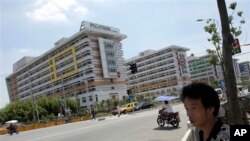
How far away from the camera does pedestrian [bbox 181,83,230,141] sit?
2193mm

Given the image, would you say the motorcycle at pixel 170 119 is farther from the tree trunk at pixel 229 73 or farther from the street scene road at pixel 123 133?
the tree trunk at pixel 229 73

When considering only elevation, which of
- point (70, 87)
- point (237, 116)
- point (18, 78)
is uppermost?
point (18, 78)

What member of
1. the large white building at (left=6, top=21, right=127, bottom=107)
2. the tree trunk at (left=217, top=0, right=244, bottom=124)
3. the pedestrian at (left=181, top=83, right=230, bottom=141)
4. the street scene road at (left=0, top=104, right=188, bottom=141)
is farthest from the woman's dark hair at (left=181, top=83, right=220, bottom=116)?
the large white building at (left=6, top=21, right=127, bottom=107)

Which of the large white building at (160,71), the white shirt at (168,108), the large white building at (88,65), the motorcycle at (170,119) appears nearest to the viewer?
the motorcycle at (170,119)

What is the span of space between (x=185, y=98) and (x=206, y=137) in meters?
0.29

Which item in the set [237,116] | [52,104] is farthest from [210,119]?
[52,104]

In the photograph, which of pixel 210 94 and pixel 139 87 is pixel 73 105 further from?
pixel 210 94

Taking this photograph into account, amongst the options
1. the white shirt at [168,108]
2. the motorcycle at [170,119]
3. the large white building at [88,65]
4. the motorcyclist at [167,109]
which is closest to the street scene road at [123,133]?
the motorcycle at [170,119]

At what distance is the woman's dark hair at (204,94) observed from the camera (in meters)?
2.26

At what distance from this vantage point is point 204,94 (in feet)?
7.45

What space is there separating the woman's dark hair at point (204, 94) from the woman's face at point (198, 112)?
0.02 metres

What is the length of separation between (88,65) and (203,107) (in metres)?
106

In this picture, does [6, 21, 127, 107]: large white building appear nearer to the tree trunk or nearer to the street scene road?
the street scene road

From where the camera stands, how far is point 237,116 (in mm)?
6445
